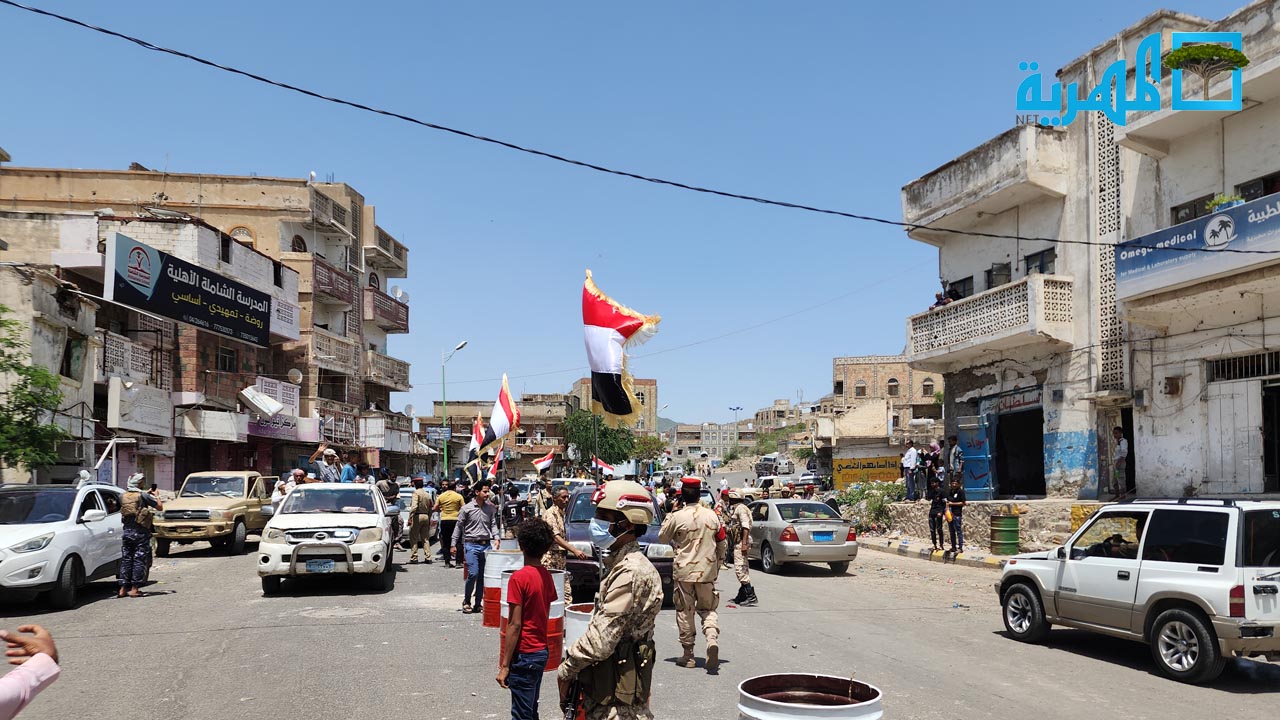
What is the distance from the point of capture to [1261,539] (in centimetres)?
834

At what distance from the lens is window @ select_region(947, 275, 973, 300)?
25297 millimetres

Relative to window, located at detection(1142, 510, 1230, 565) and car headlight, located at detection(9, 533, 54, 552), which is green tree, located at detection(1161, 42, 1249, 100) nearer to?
window, located at detection(1142, 510, 1230, 565)

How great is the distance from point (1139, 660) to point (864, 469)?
32340 mm

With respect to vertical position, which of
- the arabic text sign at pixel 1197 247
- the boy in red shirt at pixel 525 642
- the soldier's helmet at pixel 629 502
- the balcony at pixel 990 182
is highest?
the balcony at pixel 990 182

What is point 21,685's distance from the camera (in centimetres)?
260

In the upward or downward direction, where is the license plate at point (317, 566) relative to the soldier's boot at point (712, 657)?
upward

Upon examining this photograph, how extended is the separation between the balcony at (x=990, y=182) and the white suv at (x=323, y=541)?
16.1 metres

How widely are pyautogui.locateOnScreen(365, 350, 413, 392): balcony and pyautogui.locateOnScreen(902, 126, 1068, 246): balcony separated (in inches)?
1201

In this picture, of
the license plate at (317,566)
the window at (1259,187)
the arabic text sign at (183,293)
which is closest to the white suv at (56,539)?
the license plate at (317,566)

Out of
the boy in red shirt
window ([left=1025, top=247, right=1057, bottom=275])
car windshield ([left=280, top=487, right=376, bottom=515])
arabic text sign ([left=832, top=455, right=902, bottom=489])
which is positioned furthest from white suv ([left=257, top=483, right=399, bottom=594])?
arabic text sign ([left=832, top=455, right=902, bottom=489])

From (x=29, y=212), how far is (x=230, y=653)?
2616 centimetres

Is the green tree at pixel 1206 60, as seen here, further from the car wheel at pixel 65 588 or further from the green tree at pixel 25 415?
the green tree at pixel 25 415

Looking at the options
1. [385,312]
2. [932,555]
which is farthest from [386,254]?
[932,555]

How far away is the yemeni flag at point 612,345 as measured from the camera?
1510cm
